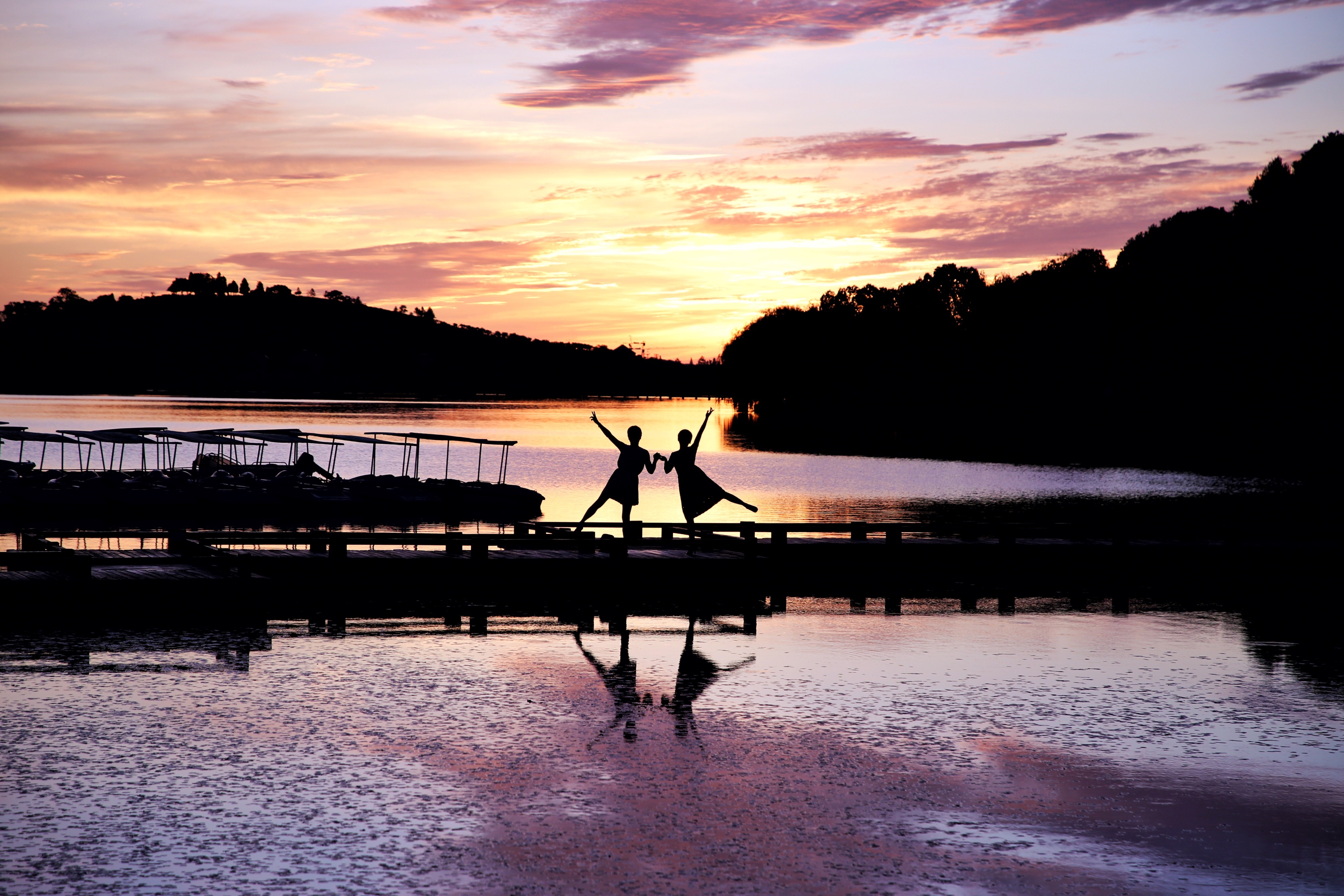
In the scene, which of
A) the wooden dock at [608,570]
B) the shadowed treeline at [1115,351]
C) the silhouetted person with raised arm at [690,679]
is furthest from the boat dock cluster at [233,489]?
the shadowed treeline at [1115,351]

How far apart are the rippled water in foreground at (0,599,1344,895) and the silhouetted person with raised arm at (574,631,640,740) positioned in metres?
0.09

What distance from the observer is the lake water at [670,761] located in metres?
8.60

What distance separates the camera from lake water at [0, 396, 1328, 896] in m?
8.60

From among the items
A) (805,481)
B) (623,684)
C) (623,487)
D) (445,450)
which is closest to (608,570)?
(623,487)

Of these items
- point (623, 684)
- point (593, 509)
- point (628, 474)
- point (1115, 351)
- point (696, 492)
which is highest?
point (1115, 351)

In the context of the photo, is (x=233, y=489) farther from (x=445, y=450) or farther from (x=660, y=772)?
(x=445, y=450)

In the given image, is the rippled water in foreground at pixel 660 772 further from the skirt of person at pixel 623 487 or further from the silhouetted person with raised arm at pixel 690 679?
the skirt of person at pixel 623 487

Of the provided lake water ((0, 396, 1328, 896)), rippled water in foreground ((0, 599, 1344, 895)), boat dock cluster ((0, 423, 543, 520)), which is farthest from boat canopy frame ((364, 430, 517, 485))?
rippled water in foreground ((0, 599, 1344, 895))

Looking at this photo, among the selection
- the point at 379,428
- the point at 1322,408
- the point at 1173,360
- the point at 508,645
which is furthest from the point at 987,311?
the point at 508,645

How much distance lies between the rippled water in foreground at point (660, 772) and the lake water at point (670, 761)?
4 centimetres

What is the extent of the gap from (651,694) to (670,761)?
10.4 feet

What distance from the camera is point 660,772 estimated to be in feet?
36.1

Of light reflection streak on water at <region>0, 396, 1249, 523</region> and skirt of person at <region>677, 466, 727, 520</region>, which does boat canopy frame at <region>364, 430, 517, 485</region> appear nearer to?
light reflection streak on water at <region>0, 396, 1249, 523</region>

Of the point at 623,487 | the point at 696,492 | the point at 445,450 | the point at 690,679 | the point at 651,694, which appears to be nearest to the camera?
Answer: the point at 651,694
